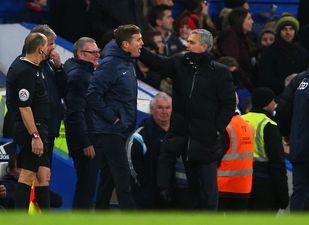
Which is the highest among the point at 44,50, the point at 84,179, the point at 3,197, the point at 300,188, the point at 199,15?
the point at 199,15

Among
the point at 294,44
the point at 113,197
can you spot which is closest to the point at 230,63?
the point at 294,44

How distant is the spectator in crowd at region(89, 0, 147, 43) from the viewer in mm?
17281

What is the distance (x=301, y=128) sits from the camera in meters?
12.8

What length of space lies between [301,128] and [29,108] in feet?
8.78

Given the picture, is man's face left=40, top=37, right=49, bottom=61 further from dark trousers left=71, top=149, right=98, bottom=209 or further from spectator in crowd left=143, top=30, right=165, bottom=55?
spectator in crowd left=143, top=30, right=165, bottom=55

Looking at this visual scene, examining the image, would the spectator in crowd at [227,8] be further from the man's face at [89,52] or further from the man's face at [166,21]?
the man's face at [89,52]

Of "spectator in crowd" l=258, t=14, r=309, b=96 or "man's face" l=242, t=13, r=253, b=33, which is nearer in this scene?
"spectator in crowd" l=258, t=14, r=309, b=96

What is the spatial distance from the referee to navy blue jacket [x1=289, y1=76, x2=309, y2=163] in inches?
96.5

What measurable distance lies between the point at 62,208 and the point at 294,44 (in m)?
4.92

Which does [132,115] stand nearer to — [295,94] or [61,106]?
[61,106]

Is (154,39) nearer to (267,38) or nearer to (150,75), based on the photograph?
(150,75)

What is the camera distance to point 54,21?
17.1 m

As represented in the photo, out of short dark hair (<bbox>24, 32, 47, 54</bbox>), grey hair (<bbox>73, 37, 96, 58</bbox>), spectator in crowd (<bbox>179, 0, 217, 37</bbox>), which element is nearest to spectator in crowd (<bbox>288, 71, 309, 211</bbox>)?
grey hair (<bbox>73, 37, 96, 58</bbox>)

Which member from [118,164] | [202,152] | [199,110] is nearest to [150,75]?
[118,164]
